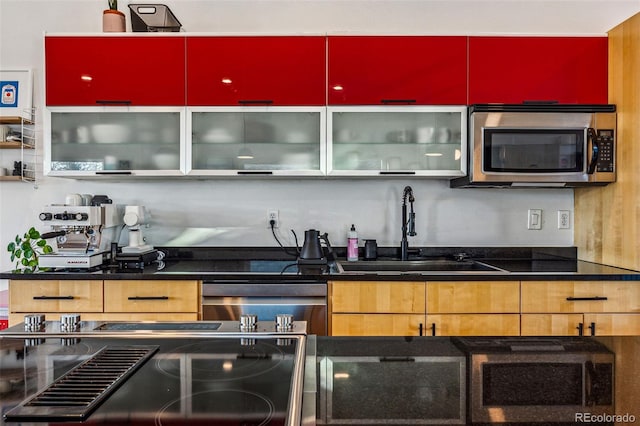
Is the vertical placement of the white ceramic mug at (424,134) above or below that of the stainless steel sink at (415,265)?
above

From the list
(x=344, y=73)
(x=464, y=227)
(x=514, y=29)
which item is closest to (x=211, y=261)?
(x=344, y=73)

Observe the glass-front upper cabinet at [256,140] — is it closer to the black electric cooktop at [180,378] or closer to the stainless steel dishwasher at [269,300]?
the stainless steel dishwasher at [269,300]

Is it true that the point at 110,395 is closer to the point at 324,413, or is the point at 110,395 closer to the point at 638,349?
the point at 324,413

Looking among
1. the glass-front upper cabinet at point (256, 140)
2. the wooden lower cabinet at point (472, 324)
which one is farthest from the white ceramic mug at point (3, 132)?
the wooden lower cabinet at point (472, 324)

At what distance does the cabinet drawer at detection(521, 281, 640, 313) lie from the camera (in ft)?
7.20

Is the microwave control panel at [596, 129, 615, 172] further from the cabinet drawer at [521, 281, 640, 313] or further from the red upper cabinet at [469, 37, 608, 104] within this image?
the cabinet drawer at [521, 281, 640, 313]

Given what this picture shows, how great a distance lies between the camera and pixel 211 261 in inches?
109

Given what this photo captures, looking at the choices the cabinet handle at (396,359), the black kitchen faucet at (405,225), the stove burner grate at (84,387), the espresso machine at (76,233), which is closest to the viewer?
the stove burner grate at (84,387)

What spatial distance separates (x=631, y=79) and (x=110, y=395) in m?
2.74

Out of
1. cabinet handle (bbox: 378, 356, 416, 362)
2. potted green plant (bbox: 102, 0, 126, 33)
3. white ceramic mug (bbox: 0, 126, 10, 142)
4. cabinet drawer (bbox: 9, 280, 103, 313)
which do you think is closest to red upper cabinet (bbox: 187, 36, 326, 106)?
potted green plant (bbox: 102, 0, 126, 33)

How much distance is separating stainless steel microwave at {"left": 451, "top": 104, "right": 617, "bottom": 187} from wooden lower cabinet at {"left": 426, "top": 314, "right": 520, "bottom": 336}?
0.74 meters

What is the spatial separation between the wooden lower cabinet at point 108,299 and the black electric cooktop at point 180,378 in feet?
4.11

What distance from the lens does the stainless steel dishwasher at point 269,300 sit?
2203 mm

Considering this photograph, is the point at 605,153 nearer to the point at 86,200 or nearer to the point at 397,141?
the point at 397,141
